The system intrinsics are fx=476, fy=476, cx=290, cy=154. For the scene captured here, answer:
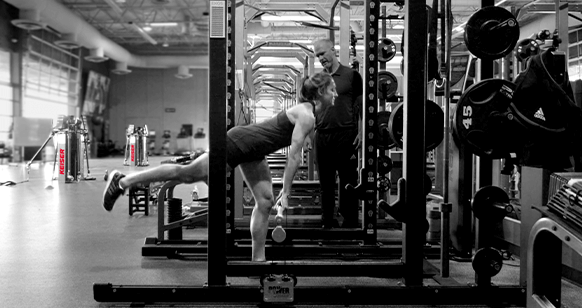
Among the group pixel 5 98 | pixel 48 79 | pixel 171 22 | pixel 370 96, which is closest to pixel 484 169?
pixel 370 96

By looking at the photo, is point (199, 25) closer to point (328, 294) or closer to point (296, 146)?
point (296, 146)

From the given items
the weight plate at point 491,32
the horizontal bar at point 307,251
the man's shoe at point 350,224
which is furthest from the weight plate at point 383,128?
the weight plate at point 491,32

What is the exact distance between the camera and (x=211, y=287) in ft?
7.84

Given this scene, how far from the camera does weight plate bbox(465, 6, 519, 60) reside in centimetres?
234

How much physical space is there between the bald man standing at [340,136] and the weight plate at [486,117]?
5.52 ft

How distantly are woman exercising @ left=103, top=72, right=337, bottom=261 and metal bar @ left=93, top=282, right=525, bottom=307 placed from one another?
1.70 feet

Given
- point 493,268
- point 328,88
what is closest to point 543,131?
point 493,268

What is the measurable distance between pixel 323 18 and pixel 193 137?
58.5 feet

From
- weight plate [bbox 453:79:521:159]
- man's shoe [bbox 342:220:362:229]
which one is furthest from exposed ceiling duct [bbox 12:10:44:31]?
weight plate [bbox 453:79:521:159]

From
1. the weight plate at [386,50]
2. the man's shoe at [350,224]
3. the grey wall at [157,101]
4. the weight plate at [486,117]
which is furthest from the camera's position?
the grey wall at [157,101]

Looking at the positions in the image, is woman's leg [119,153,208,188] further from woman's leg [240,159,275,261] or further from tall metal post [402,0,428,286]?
tall metal post [402,0,428,286]

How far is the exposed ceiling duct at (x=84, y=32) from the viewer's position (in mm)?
12233

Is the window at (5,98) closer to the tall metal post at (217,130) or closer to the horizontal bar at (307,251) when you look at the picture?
the horizontal bar at (307,251)

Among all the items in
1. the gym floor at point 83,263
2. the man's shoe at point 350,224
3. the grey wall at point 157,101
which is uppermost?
the grey wall at point 157,101
